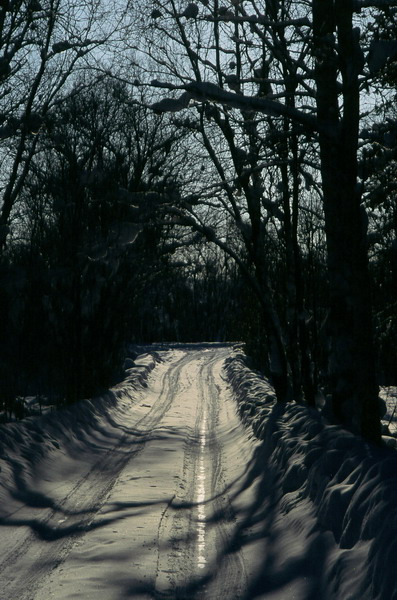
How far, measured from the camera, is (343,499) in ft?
17.4

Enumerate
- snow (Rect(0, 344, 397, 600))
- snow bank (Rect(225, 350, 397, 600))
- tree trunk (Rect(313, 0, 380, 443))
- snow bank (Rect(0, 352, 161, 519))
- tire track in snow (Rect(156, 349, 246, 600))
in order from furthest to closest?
snow bank (Rect(0, 352, 161, 519)) < tree trunk (Rect(313, 0, 380, 443)) < tire track in snow (Rect(156, 349, 246, 600)) < snow (Rect(0, 344, 397, 600)) < snow bank (Rect(225, 350, 397, 600))

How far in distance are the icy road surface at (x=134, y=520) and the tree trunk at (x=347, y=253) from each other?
1.73 m

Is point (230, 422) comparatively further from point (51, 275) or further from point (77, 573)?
point (77, 573)

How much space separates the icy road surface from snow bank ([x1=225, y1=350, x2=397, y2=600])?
633mm

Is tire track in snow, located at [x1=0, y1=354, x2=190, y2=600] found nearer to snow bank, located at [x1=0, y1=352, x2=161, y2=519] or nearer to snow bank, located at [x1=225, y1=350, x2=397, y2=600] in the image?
snow bank, located at [x1=0, y1=352, x2=161, y2=519]

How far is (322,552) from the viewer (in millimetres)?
5098

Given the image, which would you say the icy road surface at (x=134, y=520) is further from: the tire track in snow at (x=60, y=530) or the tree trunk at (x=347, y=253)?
the tree trunk at (x=347, y=253)

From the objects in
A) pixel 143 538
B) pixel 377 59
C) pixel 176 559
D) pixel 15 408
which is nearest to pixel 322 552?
pixel 176 559

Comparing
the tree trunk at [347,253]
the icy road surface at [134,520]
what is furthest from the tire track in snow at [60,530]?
the tree trunk at [347,253]

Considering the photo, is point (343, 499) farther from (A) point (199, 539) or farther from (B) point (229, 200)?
(B) point (229, 200)

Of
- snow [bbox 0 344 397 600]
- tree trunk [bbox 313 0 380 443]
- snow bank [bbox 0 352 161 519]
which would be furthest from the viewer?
snow bank [bbox 0 352 161 519]

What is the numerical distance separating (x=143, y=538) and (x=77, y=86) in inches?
511

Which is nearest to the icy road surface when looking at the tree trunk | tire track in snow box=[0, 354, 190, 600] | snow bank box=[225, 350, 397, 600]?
tire track in snow box=[0, 354, 190, 600]

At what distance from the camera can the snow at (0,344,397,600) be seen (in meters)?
4.79
